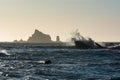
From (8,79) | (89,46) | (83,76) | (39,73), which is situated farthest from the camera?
(89,46)

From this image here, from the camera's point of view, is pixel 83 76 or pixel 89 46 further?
pixel 89 46

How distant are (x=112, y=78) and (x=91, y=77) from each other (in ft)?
9.21

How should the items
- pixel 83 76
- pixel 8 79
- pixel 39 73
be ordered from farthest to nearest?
pixel 39 73, pixel 83 76, pixel 8 79

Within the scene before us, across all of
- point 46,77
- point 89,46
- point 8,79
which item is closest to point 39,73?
point 46,77

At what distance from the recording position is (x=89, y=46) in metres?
182

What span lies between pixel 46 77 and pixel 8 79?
510 cm

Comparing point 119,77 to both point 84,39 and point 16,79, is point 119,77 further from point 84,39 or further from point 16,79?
point 84,39

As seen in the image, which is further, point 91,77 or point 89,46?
point 89,46

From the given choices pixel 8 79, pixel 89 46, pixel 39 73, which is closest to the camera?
pixel 8 79

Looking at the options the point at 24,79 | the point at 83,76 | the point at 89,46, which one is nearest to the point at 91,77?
the point at 83,76

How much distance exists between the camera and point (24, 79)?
4781cm

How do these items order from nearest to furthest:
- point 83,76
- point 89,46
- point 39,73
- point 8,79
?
point 8,79
point 83,76
point 39,73
point 89,46

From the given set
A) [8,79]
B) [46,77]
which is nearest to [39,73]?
[46,77]

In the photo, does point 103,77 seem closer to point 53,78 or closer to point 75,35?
point 53,78
